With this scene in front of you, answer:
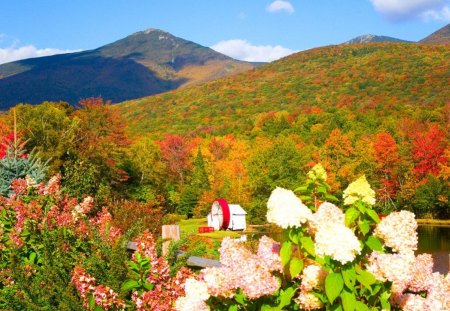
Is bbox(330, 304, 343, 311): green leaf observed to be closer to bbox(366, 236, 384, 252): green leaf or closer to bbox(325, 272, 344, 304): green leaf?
bbox(325, 272, 344, 304): green leaf

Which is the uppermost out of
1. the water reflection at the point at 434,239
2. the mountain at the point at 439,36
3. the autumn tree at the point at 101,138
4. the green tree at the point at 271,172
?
the mountain at the point at 439,36

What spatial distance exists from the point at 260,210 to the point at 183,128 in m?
44.8

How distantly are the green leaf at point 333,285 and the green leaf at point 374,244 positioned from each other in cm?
31

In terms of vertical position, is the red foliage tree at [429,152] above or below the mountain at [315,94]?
below

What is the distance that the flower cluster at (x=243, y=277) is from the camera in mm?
3082

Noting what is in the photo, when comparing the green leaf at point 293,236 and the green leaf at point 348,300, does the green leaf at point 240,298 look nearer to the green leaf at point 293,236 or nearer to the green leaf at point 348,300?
the green leaf at point 293,236

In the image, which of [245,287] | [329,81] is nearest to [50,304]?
[245,287]

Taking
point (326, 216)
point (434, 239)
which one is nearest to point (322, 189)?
point (326, 216)

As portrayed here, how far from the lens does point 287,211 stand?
2.99 m

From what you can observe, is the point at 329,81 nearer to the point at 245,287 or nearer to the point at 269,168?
the point at 269,168

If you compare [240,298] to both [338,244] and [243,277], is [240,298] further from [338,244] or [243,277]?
[338,244]

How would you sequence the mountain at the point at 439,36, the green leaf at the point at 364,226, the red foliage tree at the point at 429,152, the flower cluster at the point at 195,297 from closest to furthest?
the green leaf at the point at 364,226
the flower cluster at the point at 195,297
the red foliage tree at the point at 429,152
the mountain at the point at 439,36

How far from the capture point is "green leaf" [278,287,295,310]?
316 centimetres

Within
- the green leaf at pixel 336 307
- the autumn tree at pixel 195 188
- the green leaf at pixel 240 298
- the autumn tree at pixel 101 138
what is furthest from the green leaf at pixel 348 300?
the autumn tree at pixel 195 188
